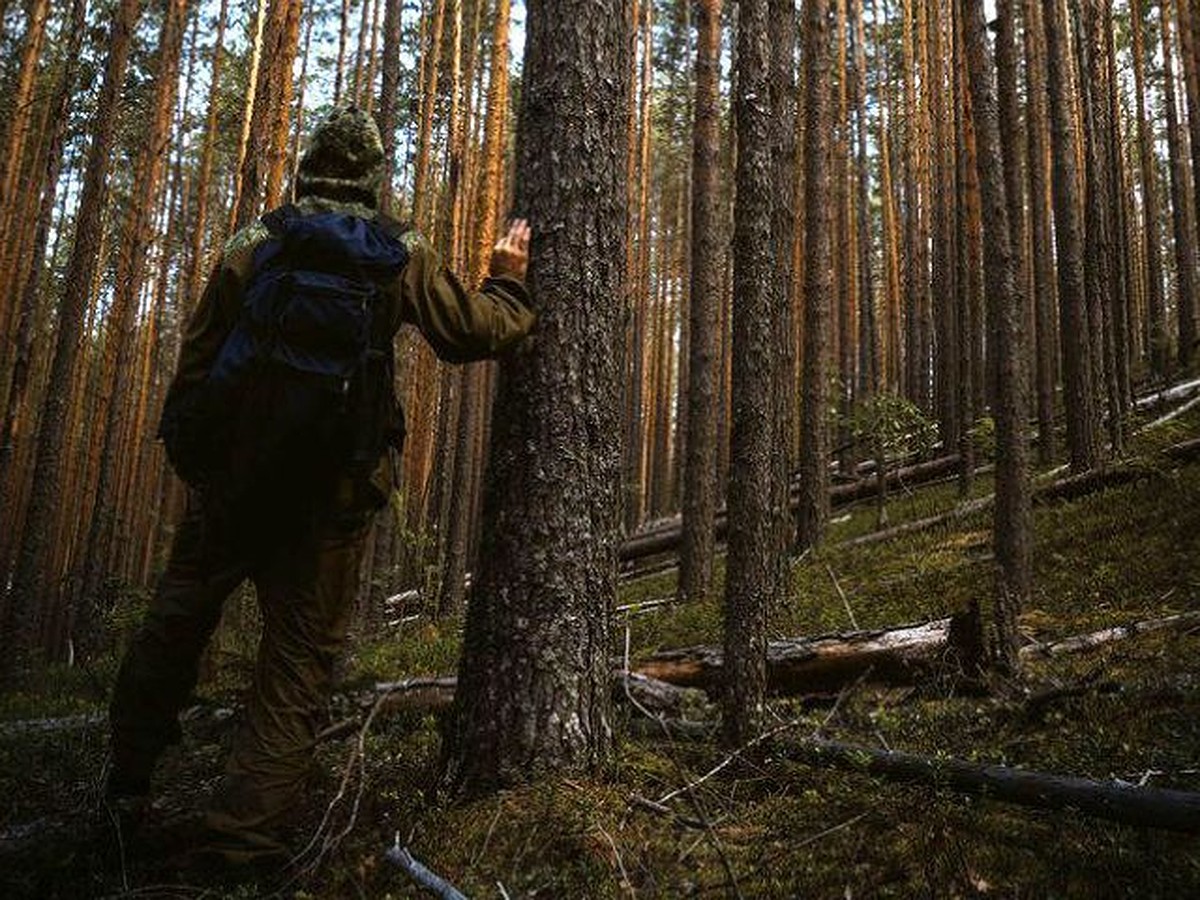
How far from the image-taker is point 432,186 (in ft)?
63.0

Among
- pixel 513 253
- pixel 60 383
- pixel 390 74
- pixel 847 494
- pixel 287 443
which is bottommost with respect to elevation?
pixel 287 443

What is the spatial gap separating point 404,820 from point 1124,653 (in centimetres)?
366

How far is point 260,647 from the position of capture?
2.61 m

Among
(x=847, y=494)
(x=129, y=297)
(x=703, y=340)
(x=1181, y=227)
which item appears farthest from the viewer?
(x=1181, y=227)

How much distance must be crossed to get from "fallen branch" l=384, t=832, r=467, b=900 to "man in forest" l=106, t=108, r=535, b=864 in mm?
440

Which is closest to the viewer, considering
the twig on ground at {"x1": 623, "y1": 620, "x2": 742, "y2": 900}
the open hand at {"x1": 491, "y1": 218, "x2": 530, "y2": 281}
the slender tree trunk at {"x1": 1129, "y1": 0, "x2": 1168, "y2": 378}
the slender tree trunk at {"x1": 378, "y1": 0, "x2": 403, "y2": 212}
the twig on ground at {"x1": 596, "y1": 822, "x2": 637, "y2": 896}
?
the twig on ground at {"x1": 623, "y1": 620, "x2": 742, "y2": 900}

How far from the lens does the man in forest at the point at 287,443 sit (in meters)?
2.35

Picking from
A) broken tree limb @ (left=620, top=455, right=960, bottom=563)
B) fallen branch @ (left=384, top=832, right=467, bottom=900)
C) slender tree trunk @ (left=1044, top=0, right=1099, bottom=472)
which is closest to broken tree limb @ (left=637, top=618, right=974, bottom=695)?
fallen branch @ (left=384, top=832, right=467, bottom=900)

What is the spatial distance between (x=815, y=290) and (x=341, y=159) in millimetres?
7669

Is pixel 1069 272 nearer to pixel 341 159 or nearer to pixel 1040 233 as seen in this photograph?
pixel 1040 233

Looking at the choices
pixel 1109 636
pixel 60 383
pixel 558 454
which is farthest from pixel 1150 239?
pixel 60 383

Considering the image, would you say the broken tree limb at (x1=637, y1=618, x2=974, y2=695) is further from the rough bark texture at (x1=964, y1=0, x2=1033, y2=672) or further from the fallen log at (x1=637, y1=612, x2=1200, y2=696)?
the rough bark texture at (x1=964, y1=0, x2=1033, y2=672)

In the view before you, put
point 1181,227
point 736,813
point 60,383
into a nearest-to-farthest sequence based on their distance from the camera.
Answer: point 736,813 < point 60,383 < point 1181,227

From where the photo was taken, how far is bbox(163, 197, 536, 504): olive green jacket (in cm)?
258
